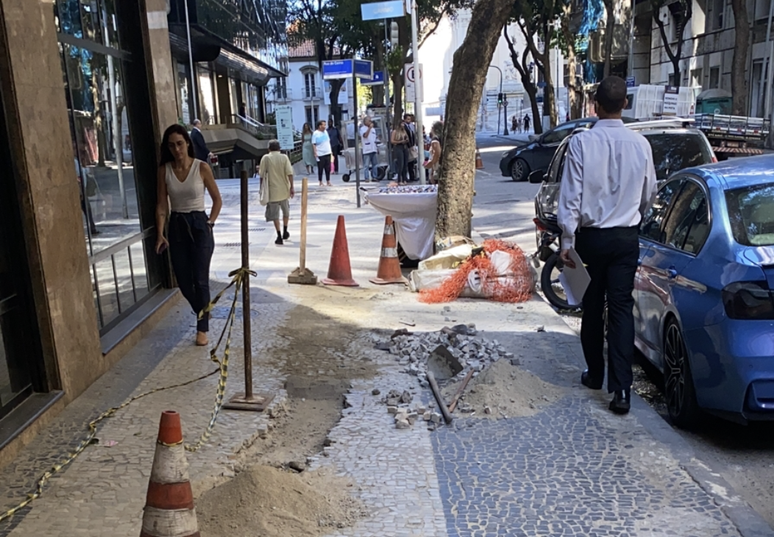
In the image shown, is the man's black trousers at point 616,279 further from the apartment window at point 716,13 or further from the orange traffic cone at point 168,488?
the apartment window at point 716,13

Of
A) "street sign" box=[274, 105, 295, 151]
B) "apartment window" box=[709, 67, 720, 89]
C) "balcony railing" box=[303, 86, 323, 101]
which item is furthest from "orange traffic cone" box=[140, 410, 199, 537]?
"balcony railing" box=[303, 86, 323, 101]

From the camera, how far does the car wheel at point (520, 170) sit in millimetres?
20938

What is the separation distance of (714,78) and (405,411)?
34.8m

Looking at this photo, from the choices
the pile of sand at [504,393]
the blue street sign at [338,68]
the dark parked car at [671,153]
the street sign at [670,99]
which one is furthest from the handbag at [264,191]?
the street sign at [670,99]

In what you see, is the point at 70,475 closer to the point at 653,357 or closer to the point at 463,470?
the point at 463,470

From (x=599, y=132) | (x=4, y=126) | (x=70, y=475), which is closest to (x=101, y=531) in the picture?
(x=70, y=475)

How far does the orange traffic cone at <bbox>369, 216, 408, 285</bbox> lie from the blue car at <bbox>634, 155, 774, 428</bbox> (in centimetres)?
394

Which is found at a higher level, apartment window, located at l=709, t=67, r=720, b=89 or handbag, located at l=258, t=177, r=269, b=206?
apartment window, located at l=709, t=67, r=720, b=89

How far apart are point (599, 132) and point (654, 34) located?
41710 millimetres

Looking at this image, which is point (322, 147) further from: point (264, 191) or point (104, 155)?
point (104, 155)

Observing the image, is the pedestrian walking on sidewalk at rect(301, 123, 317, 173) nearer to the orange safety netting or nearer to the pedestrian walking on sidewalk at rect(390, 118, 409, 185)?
the pedestrian walking on sidewalk at rect(390, 118, 409, 185)

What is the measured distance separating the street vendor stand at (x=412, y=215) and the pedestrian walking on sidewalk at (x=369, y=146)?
12.2m

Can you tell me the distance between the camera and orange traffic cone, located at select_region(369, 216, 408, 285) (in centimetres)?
900

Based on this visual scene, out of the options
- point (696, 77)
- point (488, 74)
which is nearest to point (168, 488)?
point (696, 77)
